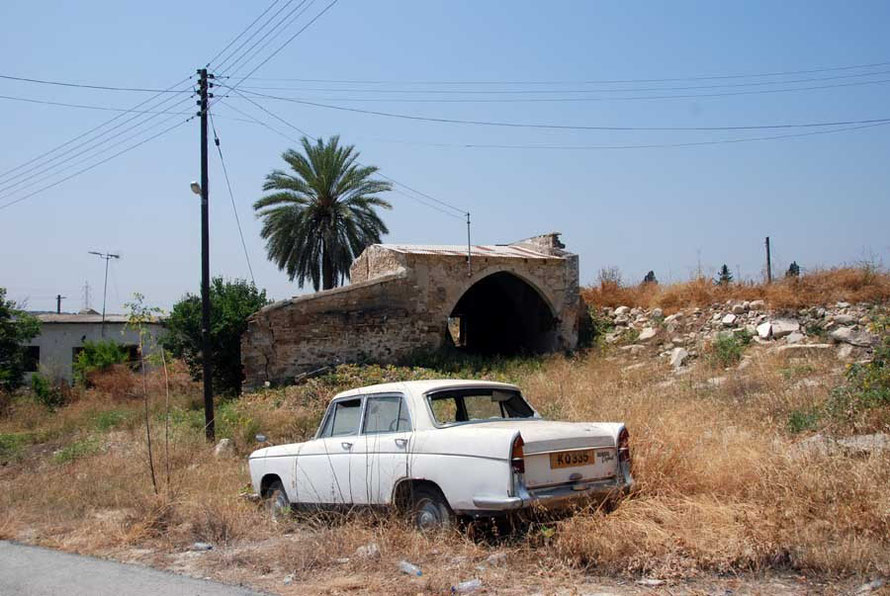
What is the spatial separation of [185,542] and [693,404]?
6.61m

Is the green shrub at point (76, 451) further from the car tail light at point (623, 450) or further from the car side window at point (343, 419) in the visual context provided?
the car tail light at point (623, 450)

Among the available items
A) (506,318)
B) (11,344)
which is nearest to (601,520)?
(506,318)

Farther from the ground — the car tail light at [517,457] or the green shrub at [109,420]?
the car tail light at [517,457]

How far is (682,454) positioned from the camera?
7297 millimetres

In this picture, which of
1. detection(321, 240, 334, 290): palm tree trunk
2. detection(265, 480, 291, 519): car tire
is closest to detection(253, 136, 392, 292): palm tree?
detection(321, 240, 334, 290): palm tree trunk

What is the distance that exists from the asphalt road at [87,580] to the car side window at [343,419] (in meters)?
2.22

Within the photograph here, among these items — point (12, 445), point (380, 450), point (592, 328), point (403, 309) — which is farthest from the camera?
point (592, 328)

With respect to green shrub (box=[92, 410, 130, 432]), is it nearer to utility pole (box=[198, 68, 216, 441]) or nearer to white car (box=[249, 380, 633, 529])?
utility pole (box=[198, 68, 216, 441])

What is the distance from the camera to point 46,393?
23500mm

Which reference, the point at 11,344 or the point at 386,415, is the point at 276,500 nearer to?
the point at 386,415

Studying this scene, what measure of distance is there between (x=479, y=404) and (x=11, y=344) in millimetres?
22117

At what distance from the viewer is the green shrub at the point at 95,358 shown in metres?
25.7

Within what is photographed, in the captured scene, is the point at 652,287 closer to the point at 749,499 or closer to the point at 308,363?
the point at 308,363

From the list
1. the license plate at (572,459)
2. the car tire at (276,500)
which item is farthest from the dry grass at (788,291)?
the car tire at (276,500)
